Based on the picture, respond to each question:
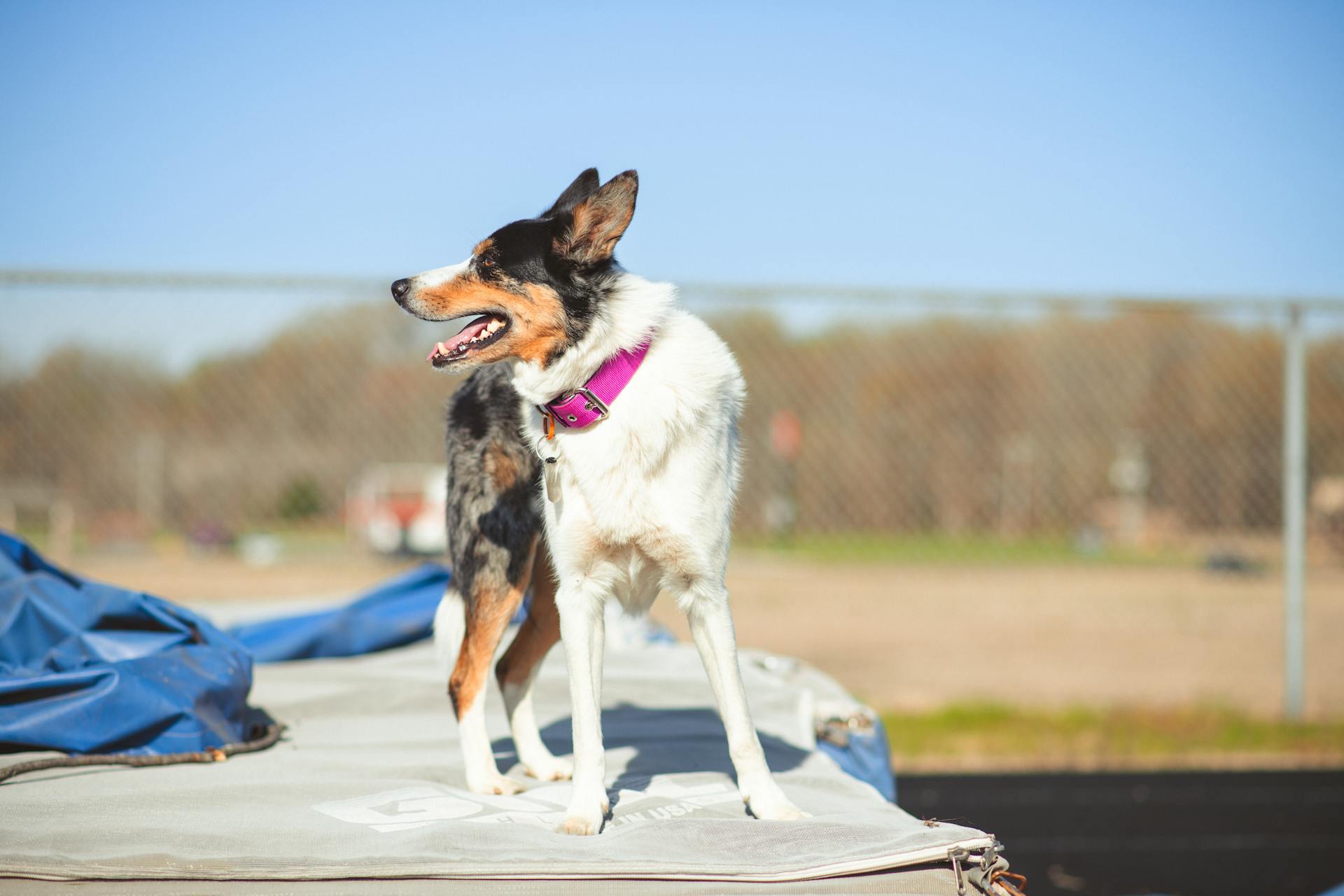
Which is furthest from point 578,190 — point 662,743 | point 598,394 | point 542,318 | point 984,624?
point 984,624

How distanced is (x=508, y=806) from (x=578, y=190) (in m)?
1.50

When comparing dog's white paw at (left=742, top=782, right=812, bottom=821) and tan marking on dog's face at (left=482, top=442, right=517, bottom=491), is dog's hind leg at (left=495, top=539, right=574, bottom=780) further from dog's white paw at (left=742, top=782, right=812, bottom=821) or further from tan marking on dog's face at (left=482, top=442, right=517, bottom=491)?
dog's white paw at (left=742, top=782, right=812, bottom=821)

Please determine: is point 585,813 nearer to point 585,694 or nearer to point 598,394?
point 585,694

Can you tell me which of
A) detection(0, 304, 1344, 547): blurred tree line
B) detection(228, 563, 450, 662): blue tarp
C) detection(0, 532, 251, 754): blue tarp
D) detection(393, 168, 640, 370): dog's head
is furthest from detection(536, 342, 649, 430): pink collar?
detection(0, 304, 1344, 547): blurred tree line

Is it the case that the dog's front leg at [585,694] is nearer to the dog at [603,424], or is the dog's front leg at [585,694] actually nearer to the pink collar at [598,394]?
the dog at [603,424]

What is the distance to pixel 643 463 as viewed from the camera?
2.45 metres

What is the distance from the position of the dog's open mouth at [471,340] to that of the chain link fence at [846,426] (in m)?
3.70

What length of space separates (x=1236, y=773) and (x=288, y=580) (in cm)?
520

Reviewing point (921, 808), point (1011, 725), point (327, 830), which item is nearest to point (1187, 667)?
point (1011, 725)

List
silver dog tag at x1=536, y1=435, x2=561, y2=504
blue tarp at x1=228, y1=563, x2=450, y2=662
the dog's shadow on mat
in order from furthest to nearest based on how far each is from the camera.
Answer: blue tarp at x1=228, y1=563, x2=450, y2=662 < the dog's shadow on mat < silver dog tag at x1=536, y1=435, x2=561, y2=504

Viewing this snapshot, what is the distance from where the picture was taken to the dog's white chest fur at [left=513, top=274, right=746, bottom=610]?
2.45 metres

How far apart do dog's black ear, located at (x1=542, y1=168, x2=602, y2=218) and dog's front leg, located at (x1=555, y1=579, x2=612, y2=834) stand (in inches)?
35.7

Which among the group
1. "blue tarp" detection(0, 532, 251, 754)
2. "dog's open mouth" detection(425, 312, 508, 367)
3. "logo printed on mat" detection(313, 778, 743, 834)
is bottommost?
"logo printed on mat" detection(313, 778, 743, 834)

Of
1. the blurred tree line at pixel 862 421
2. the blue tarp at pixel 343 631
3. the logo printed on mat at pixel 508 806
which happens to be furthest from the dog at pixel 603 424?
the blurred tree line at pixel 862 421
